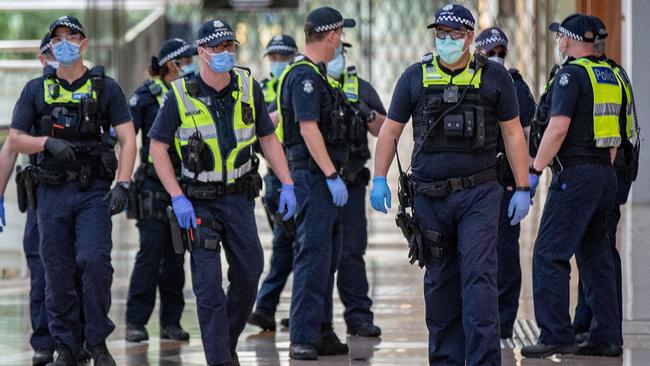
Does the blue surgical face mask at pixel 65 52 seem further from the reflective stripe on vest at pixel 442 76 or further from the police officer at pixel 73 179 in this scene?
the reflective stripe on vest at pixel 442 76

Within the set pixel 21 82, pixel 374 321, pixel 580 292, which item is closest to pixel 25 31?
pixel 21 82

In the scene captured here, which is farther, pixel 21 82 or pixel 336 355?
pixel 21 82

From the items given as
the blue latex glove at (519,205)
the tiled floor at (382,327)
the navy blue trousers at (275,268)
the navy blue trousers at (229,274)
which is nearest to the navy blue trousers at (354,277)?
the tiled floor at (382,327)

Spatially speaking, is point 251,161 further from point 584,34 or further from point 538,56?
point 538,56

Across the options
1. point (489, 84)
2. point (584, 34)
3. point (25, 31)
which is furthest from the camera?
point (25, 31)

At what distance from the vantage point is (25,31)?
19.0 m

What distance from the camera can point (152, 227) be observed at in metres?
9.31

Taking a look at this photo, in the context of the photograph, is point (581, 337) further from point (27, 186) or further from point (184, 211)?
point (27, 186)

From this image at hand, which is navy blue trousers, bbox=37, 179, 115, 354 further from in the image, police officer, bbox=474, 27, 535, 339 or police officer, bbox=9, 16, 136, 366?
police officer, bbox=474, 27, 535, 339

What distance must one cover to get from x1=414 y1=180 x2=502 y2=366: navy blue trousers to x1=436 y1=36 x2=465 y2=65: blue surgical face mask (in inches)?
24.2

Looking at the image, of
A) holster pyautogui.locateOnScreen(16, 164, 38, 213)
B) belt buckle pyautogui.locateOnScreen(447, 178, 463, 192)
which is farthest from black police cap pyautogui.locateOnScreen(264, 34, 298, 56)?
belt buckle pyautogui.locateOnScreen(447, 178, 463, 192)

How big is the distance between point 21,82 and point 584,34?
6.68 m

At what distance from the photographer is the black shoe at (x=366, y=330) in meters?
9.21

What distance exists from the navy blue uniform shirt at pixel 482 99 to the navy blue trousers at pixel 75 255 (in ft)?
6.11
